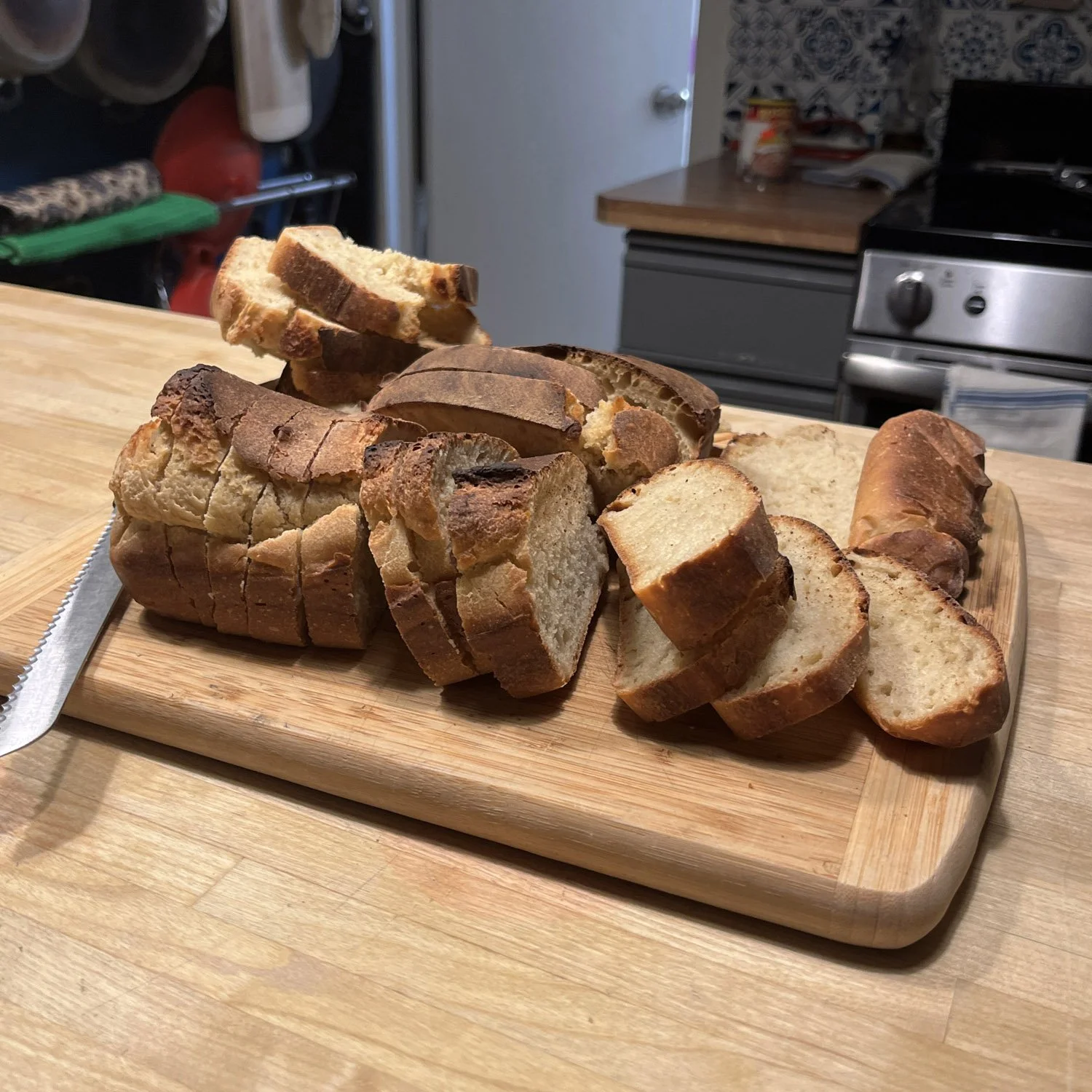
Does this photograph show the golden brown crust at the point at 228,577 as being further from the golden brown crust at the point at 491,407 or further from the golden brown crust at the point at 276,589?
the golden brown crust at the point at 491,407

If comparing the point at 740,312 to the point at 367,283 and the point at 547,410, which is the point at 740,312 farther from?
the point at 547,410

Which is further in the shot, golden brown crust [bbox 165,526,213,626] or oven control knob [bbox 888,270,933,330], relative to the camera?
oven control knob [bbox 888,270,933,330]

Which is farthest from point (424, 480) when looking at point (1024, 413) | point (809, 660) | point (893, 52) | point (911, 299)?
point (893, 52)

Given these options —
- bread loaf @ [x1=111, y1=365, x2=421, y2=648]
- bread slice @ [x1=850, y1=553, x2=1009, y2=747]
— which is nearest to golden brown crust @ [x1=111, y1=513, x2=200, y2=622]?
bread loaf @ [x1=111, y1=365, x2=421, y2=648]

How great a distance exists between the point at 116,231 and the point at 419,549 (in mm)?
2292

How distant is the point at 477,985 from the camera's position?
776mm

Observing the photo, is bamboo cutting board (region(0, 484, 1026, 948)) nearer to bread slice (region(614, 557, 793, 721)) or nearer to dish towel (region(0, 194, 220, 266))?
bread slice (region(614, 557, 793, 721))

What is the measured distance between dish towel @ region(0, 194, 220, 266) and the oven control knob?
2.05 metres

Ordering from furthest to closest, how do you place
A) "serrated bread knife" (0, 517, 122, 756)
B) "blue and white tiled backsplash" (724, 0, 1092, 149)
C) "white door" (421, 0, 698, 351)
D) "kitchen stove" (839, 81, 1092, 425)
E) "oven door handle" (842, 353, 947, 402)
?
"white door" (421, 0, 698, 351)
"blue and white tiled backsplash" (724, 0, 1092, 149)
"oven door handle" (842, 353, 947, 402)
"kitchen stove" (839, 81, 1092, 425)
"serrated bread knife" (0, 517, 122, 756)

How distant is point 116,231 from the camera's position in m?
2.84

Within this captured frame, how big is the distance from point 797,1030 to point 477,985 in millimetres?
241

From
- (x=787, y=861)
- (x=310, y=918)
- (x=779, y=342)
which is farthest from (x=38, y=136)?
(x=787, y=861)

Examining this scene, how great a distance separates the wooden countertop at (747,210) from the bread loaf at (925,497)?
144 centimetres

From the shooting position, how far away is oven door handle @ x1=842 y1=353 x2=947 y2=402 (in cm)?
270
